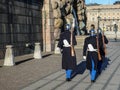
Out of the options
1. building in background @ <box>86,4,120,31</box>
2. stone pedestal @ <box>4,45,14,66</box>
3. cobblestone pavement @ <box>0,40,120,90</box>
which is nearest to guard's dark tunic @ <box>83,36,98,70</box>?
cobblestone pavement @ <box>0,40,120,90</box>

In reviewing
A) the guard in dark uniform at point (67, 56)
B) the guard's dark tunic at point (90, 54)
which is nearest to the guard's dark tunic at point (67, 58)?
the guard in dark uniform at point (67, 56)

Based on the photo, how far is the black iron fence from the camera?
58.8ft

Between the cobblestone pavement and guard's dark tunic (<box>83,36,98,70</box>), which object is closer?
the cobblestone pavement

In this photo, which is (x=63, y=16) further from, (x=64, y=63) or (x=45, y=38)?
(x=64, y=63)

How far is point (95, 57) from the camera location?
37.9ft

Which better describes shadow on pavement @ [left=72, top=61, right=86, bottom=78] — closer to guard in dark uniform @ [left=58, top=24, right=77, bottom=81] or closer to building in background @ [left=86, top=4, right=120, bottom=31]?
guard in dark uniform @ [left=58, top=24, right=77, bottom=81]

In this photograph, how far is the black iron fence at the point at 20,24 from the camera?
706 inches

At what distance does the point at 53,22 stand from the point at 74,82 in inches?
536

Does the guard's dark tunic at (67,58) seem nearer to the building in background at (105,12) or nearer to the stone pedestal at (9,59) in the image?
the stone pedestal at (9,59)

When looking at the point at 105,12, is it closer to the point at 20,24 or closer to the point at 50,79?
the point at 20,24

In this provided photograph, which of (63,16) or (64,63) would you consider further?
(63,16)

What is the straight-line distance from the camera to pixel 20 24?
2000cm

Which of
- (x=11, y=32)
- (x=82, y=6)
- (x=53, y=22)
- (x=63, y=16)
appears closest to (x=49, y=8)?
(x=53, y=22)

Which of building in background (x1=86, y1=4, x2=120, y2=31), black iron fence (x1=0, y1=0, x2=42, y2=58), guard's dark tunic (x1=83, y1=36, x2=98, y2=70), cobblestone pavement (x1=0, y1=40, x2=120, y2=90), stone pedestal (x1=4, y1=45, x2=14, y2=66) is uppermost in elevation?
building in background (x1=86, y1=4, x2=120, y2=31)
